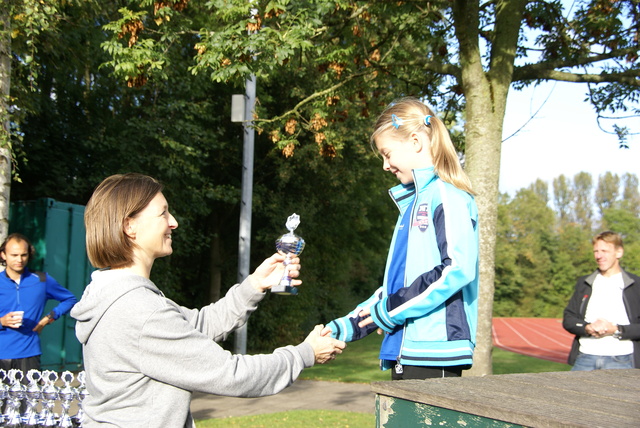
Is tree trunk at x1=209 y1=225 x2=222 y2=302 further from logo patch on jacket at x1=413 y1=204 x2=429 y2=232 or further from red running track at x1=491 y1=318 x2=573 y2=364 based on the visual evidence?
logo patch on jacket at x1=413 y1=204 x2=429 y2=232

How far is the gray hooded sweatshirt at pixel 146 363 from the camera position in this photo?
219 centimetres

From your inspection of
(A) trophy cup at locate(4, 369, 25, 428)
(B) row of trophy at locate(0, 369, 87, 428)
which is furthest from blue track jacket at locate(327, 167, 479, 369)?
(A) trophy cup at locate(4, 369, 25, 428)

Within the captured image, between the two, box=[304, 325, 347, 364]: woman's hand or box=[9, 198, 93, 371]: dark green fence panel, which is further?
box=[9, 198, 93, 371]: dark green fence panel

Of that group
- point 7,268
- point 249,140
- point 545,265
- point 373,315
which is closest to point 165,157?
point 249,140

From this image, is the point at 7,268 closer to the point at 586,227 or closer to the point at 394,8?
the point at 394,8

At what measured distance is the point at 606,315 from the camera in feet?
20.0

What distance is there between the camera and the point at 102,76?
541 inches

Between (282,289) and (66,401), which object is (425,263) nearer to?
(282,289)

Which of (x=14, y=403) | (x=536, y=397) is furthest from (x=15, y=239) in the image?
(x=536, y=397)

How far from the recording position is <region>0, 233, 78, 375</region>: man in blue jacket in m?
6.00

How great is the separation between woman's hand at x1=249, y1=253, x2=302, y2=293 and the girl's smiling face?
0.69 meters

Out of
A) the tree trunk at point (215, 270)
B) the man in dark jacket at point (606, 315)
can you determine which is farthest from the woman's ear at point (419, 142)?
the tree trunk at point (215, 270)

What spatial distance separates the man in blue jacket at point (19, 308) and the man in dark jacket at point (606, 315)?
4945mm

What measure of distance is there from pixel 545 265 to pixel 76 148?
61.9 meters
